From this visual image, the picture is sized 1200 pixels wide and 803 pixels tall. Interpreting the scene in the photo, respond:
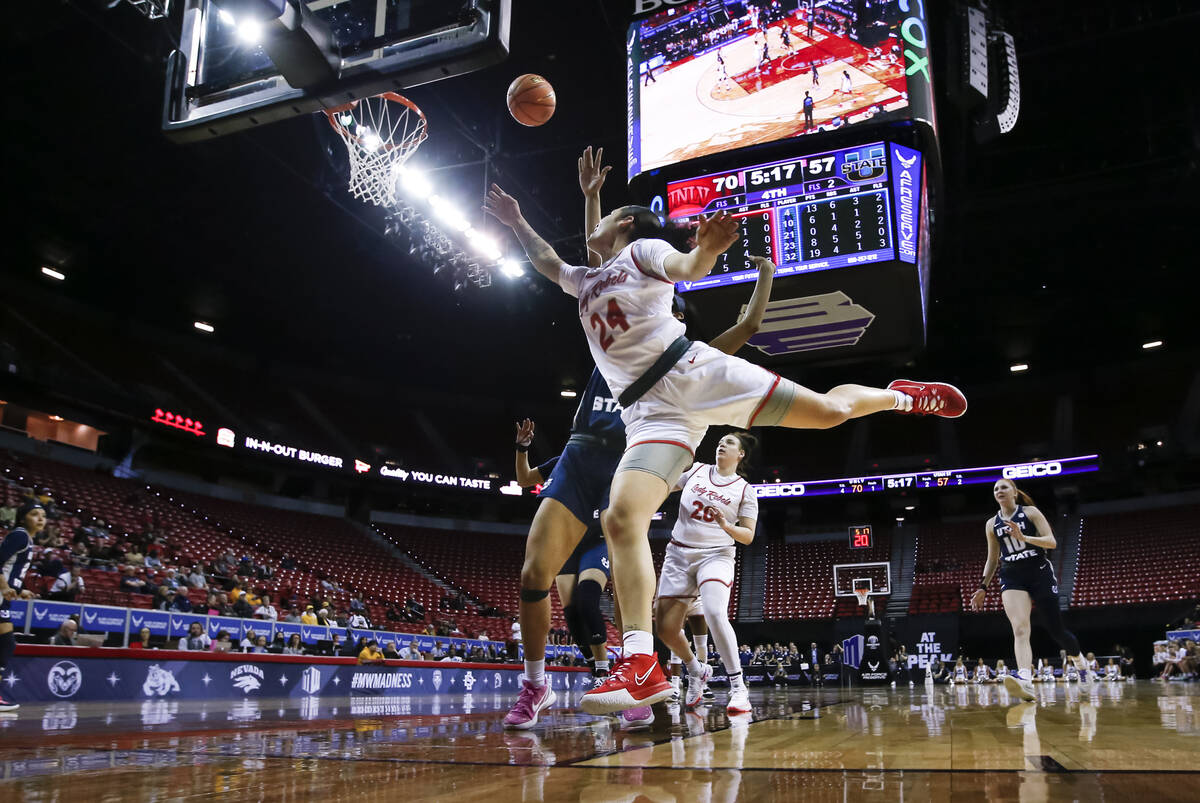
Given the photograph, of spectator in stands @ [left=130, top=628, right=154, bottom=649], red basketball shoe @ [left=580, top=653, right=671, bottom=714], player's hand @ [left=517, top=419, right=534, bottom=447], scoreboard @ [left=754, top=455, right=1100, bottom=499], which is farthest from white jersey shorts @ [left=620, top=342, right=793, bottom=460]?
scoreboard @ [left=754, top=455, right=1100, bottom=499]

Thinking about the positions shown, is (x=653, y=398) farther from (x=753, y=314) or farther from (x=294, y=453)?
(x=294, y=453)

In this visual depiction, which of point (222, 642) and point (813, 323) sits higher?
point (813, 323)

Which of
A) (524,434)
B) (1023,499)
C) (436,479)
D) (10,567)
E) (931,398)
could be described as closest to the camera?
(931,398)

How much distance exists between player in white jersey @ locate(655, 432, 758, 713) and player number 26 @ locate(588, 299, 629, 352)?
2531 mm

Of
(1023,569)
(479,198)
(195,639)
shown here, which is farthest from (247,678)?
(479,198)

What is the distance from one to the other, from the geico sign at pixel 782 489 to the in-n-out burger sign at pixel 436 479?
9416 millimetres

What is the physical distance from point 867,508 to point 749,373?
93.9 feet

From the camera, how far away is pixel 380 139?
37.3 ft

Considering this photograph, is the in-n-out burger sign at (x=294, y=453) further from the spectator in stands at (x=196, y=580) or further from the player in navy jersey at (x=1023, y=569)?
the player in navy jersey at (x=1023, y=569)

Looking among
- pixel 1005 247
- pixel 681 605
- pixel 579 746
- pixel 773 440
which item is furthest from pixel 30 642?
pixel 773 440

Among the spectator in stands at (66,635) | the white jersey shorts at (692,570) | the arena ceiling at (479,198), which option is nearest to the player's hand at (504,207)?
the white jersey shorts at (692,570)

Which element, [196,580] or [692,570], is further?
[196,580]

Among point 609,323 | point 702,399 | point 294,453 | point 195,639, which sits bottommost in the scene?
point 195,639

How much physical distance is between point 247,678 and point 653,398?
8.58 meters
